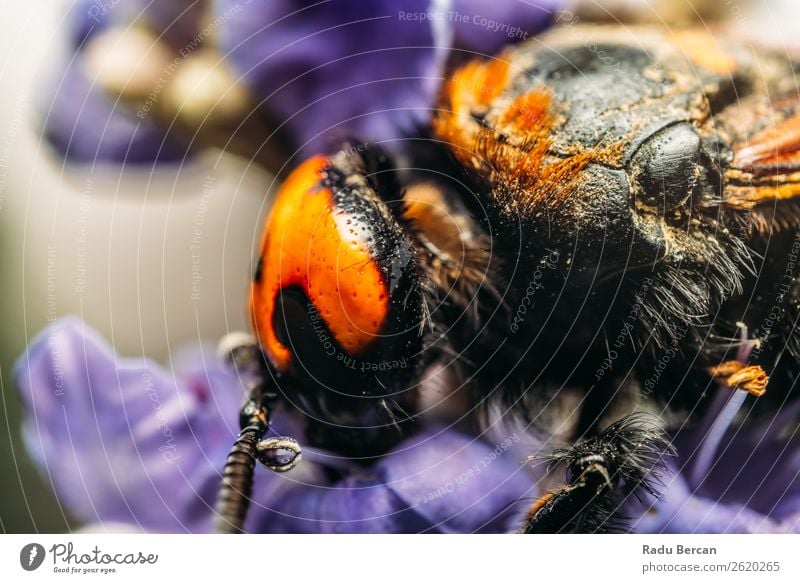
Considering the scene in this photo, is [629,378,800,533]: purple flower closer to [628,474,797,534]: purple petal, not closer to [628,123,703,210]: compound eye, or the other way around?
[628,474,797,534]: purple petal

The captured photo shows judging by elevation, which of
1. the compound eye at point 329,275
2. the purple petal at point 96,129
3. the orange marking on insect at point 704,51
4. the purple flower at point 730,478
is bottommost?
the purple flower at point 730,478

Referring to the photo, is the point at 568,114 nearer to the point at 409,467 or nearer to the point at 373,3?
the point at 373,3

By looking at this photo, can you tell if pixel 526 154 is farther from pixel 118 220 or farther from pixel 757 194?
pixel 118 220

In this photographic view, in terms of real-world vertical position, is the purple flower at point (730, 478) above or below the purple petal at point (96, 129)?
below

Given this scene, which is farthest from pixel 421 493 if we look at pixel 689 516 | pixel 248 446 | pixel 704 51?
pixel 704 51
